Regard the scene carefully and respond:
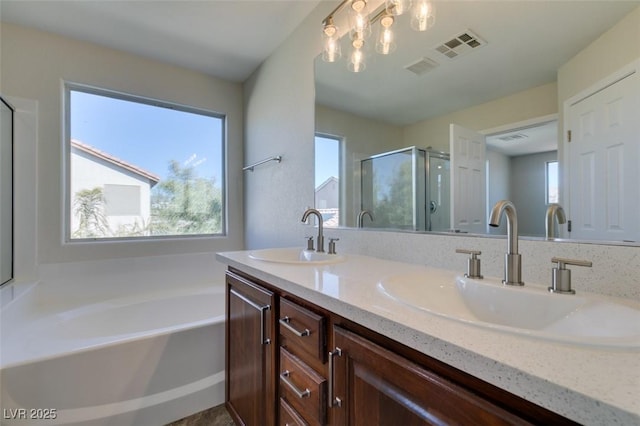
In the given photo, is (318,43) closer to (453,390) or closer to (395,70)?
(395,70)

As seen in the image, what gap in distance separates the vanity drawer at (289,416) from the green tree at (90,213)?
2.17 metres

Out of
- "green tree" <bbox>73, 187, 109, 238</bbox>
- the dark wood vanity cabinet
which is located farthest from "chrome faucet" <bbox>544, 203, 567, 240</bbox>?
"green tree" <bbox>73, 187, 109, 238</bbox>

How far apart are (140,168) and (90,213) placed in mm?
518

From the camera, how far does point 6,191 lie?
1.93 metres

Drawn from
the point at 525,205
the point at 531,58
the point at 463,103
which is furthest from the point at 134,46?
the point at 525,205

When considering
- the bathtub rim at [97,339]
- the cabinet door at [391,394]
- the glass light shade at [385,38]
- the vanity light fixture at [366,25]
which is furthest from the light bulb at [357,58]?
the bathtub rim at [97,339]

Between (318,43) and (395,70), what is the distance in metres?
0.75

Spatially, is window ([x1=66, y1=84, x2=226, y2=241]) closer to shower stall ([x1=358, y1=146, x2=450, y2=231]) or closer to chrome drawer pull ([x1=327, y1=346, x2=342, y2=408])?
shower stall ([x1=358, y1=146, x2=450, y2=231])

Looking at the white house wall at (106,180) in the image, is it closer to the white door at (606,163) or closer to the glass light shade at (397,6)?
the glass light shade at (397,6)

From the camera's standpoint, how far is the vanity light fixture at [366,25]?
1.23 metres

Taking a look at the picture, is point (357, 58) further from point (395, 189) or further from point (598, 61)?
point (598, 61)

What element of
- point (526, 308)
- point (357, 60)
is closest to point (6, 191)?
point (357, 60)

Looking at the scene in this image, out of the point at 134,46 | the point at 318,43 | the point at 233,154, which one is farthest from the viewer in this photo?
the point at 233,154

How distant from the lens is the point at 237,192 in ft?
9.63
